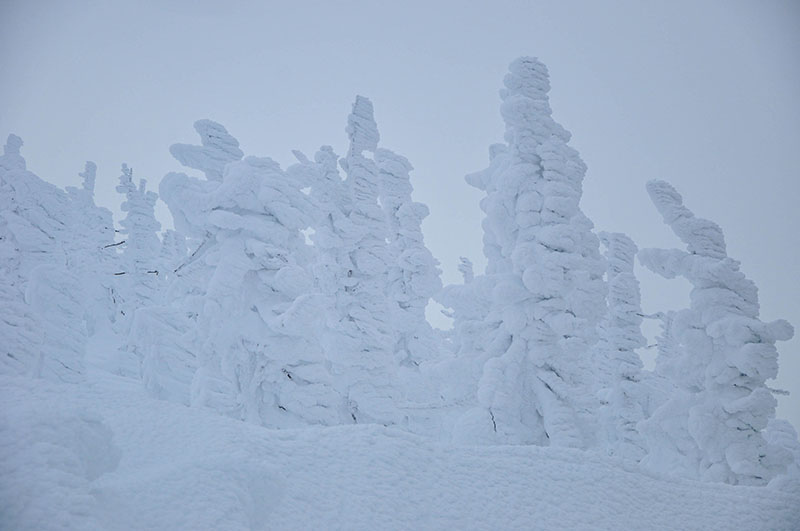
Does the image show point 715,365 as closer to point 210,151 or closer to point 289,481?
point 289,481

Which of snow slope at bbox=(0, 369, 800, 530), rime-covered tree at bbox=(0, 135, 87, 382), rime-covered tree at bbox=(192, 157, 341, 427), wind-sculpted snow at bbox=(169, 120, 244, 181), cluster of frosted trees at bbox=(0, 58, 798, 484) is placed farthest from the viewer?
wind-sculpted snow at bbox=(169, 120, 244, 181)

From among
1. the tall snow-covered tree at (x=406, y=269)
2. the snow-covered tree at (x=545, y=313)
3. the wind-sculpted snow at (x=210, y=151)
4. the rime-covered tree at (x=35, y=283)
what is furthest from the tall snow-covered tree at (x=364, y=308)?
the rime-covered tree at (x=35, y=283)

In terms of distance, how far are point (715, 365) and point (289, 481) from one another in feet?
41.6

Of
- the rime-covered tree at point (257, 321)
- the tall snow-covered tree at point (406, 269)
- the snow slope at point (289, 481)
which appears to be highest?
the tall snow-covered tree at point (406, 269)

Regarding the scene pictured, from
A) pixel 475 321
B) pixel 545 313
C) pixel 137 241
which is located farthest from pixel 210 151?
pixel 137 241

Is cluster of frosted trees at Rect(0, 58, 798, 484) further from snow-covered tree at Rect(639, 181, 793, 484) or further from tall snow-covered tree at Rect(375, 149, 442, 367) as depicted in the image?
tall snow-covered tree at Rect(375, 149, 442, 367)

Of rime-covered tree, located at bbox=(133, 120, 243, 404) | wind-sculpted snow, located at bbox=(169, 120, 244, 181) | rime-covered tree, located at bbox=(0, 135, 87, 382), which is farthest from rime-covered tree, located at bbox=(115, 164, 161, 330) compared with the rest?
wind-sculpted snow, located at bbox=(169, 120, 244, 181)

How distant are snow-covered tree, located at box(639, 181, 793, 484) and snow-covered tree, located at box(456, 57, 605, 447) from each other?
205 centimetres

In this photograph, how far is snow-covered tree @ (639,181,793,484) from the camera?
1254 cm

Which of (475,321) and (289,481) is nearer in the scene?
(289,481)

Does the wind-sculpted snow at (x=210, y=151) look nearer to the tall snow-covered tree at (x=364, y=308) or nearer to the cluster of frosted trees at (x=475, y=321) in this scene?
the cluster of frosted trees at (x=475, y=321)

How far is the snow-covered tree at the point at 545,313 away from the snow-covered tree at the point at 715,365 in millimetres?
2051

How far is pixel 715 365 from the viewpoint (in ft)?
43.4

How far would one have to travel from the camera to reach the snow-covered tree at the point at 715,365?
1254 centimetres
